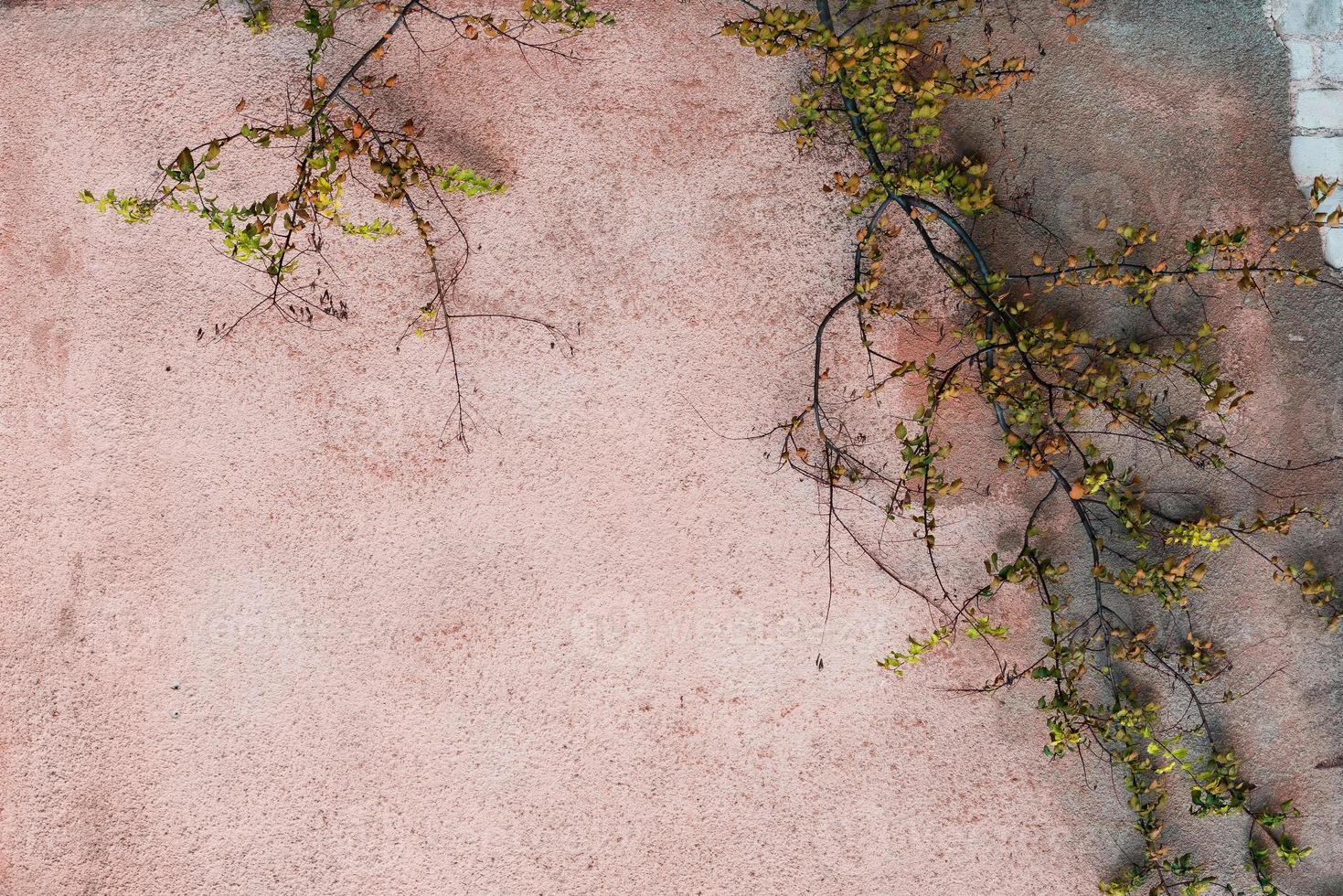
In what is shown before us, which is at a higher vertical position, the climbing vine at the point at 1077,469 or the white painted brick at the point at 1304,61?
the white painted brick at the point at 1304,61

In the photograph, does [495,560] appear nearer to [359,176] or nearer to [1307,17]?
[359,176]

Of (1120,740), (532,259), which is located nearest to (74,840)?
(532,259)

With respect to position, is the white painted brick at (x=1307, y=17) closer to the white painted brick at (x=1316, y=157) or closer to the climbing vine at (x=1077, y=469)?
the white painted brick at (x=1316, y=157)

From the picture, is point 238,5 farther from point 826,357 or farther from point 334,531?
point 826,357

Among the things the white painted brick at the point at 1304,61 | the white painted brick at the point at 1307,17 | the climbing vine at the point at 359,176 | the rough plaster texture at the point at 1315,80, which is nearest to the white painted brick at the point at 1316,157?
the rough plaster texture at the point at 1315,80

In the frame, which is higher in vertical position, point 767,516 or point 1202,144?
point 1202,144

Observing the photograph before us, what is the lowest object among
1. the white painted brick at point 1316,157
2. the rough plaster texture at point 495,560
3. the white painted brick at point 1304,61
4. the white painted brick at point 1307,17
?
the rough plaster texture at point 495,560
